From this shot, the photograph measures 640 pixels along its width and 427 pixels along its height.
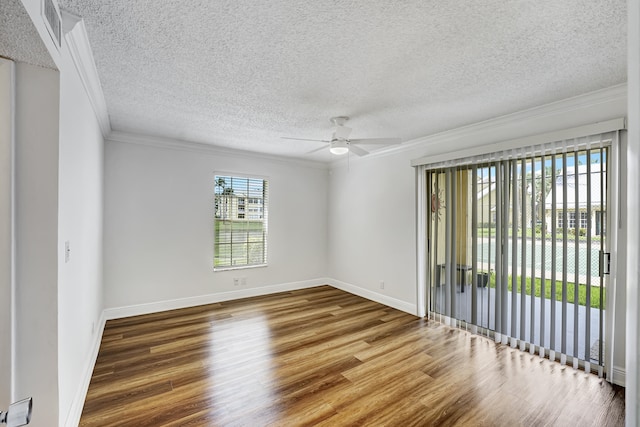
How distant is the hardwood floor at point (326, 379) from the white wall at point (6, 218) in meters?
0.90

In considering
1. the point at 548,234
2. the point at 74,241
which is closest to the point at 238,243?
the point at 74,241

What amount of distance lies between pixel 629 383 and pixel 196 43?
7.78ft

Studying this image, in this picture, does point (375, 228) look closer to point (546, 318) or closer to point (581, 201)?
point (546, 318)

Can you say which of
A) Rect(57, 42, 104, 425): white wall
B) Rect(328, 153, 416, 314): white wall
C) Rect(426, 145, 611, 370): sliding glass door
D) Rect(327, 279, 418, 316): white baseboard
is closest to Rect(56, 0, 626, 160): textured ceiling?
Rect(57, 42, 104, 425): white wall

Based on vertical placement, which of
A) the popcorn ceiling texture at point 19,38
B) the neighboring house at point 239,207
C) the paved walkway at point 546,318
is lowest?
the paved walkway at point 546,318

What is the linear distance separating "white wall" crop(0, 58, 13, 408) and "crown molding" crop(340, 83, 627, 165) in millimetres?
3842

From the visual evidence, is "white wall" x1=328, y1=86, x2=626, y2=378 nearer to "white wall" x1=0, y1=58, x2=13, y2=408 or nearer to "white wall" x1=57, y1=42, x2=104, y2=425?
"white wall" x1=57, y1=42, x2=104, y2=425

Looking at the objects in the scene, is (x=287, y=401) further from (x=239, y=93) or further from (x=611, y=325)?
(x=611, y=325)

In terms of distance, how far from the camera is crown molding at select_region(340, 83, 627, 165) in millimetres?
2475

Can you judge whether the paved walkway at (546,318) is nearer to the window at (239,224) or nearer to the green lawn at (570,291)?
the green lawn at (570,291)

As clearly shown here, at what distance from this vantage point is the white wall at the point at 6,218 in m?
1.37

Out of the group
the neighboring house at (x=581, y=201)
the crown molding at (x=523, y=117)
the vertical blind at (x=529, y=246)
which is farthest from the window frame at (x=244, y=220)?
the neighboring house at (x=581, y=201)

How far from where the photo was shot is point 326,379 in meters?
2.49

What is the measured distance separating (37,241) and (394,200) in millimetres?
3911
